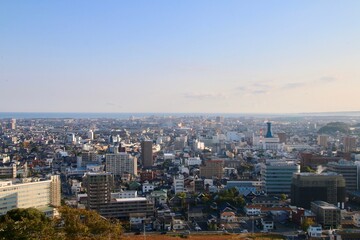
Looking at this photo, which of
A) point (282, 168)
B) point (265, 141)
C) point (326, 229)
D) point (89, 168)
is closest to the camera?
point (326, 229)

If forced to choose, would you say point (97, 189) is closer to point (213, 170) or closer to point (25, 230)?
point (25, 230)

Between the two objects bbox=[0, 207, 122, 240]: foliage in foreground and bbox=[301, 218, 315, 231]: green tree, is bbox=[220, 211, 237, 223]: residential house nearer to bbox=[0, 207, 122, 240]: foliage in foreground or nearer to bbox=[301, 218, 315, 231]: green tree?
bbox=[301, 218, 315, 231]: green tree

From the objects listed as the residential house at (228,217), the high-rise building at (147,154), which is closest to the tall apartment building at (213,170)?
the high-rise building at (147,154)

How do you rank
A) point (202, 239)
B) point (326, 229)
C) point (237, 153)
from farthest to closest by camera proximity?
1. point (237, 153)
2. point (326, 229)
3. point (202, 239)

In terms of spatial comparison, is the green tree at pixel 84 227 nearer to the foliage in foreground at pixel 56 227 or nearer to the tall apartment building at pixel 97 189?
the foliage in foreground at pixel 56 227

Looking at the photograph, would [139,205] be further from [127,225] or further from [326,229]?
[326,229]

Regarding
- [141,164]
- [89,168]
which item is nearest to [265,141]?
[141,164]

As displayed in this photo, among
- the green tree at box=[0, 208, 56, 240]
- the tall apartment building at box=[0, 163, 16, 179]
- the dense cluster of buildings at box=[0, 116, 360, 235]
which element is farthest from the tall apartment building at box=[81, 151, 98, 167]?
the green tree at box=[0, 208, 56, 240]
